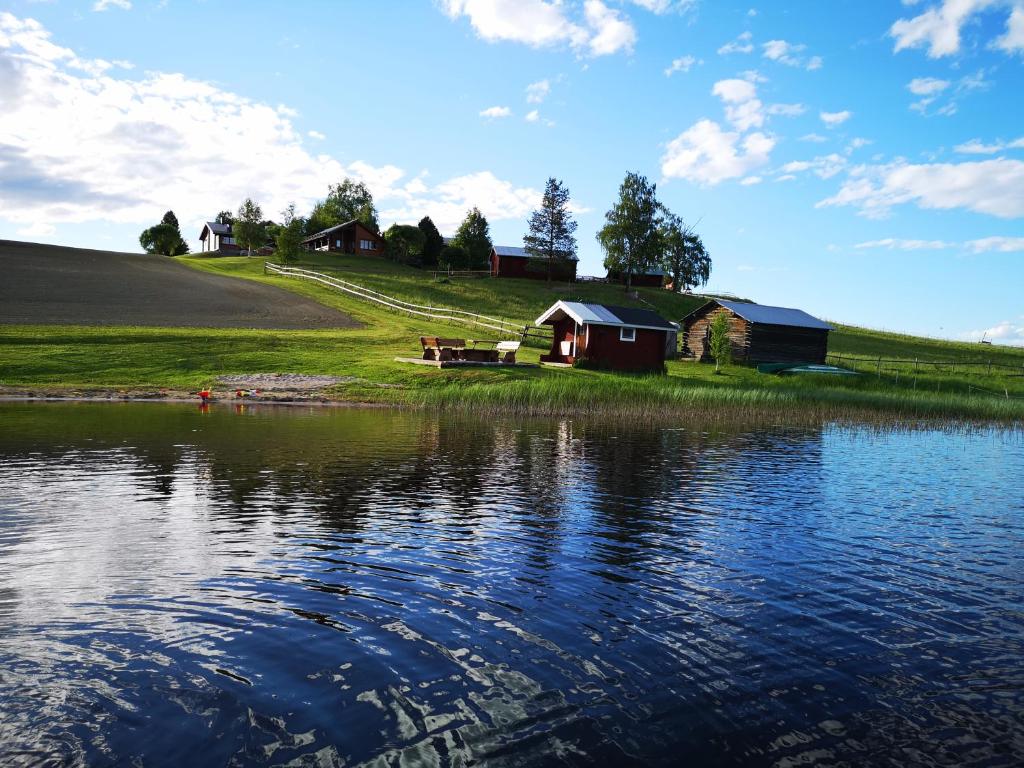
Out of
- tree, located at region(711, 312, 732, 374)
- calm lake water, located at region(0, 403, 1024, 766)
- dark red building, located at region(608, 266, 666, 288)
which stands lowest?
calm lake water, located at region(0, 403, 1024, 766)

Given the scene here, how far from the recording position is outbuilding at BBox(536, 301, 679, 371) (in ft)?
156


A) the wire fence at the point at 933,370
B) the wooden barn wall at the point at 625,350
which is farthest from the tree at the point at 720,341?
the wire fence at the point at 933,370

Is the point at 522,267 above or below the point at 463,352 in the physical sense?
above

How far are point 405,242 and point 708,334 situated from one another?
204ft

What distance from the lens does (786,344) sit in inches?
2314

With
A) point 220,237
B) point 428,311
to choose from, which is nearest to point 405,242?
point 220,237

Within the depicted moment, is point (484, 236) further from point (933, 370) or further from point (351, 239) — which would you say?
point (933, 370)

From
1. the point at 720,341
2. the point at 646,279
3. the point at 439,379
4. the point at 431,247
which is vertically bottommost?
the point at 439,379

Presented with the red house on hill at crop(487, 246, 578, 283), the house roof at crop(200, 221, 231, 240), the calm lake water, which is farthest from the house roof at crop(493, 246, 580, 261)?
the calm lake water

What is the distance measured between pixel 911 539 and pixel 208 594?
11.4m

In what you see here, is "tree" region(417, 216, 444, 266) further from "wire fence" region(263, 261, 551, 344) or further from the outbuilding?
the outbuilding

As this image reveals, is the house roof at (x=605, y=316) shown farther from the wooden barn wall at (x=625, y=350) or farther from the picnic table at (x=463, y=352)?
the picnic table at (x=463, y=352)

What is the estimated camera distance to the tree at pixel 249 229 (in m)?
107

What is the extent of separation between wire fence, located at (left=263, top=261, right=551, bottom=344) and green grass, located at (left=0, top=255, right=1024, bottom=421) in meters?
1.68
